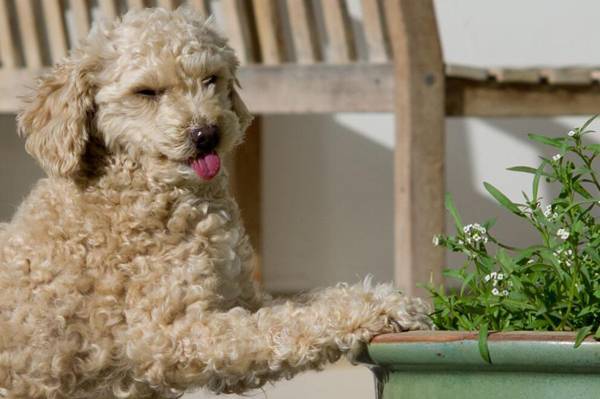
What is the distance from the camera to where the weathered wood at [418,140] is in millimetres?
6105

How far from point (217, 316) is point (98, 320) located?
0.31m

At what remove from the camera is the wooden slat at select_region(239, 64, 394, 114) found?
6.42 m

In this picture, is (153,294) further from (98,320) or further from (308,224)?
(308,224)

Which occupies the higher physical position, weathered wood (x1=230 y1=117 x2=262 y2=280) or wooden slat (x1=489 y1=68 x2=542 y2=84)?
wooden slat (x1=489 y1=68 x2=542 y2=84)

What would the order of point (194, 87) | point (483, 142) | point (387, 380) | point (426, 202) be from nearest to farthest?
point (387, 380)
point (194, 87)
point (426, 202)
point (483, 142)

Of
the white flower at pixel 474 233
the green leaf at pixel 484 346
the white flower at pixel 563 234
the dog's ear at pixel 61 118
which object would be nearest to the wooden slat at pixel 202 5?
the dog's ear at pixel 61 118

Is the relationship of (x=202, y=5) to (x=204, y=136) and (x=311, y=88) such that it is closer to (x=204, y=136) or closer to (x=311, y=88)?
(x=311, y=88)

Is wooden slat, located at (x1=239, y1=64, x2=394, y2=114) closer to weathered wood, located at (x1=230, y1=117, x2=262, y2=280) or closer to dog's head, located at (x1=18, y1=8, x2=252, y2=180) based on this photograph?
weathered wood, located at (x1=230, y1=117, x2=262, y2=280)

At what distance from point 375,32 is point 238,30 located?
724 mm

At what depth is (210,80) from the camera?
3574 millimetres

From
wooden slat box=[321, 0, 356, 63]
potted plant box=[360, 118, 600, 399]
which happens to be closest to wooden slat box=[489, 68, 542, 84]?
wooden slat box=[321, 0, 356, 63]

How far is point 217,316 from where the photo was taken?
3.27m

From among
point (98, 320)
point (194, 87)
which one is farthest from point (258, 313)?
point (194, 87)

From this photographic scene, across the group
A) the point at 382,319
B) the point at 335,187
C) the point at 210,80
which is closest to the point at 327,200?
the point at 335,187
